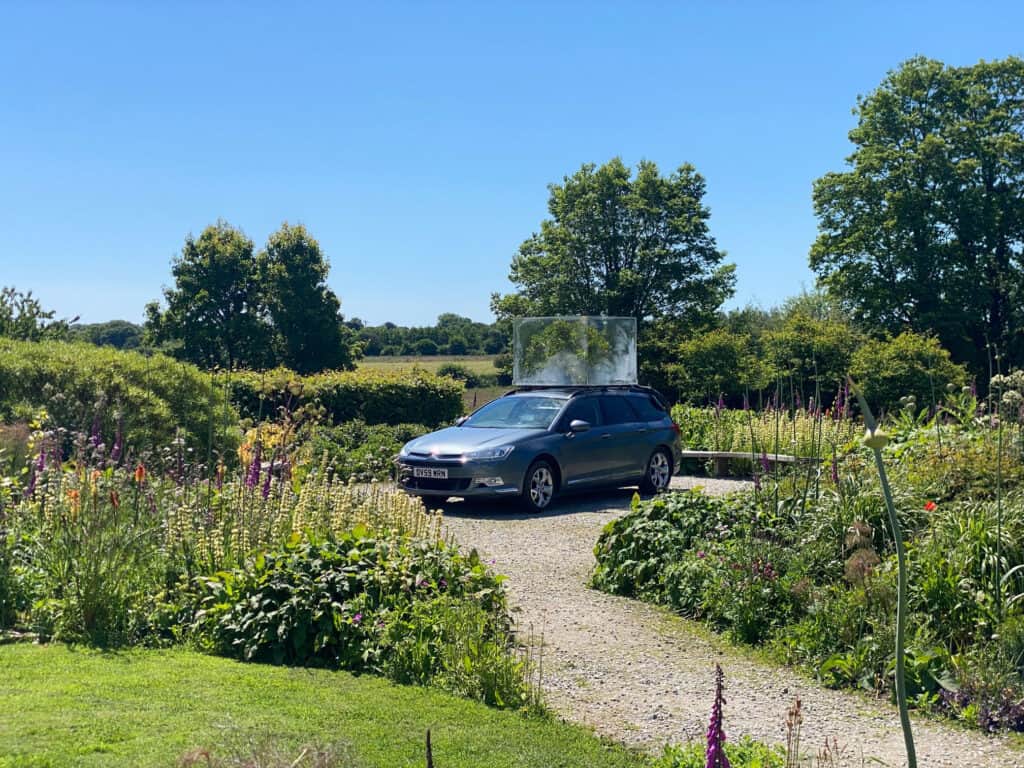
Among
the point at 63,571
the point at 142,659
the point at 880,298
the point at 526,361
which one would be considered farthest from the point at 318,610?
the point at 880,298

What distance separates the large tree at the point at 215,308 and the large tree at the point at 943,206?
27.9m

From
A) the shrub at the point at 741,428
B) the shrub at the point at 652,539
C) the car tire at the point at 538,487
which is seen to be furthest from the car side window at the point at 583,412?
the shrub at the point at 652,539

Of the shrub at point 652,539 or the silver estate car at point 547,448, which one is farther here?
the silver estate car at point 547,448

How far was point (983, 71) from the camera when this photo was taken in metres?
Answer: 41.3

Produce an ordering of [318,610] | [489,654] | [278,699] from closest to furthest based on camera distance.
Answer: [278,699] → [489,654] → [318,610]

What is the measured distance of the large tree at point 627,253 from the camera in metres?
47.5

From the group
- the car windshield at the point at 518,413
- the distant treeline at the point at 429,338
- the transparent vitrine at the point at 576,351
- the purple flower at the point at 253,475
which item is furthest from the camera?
the distant treeline at the point at 429,338

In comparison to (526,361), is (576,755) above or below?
below

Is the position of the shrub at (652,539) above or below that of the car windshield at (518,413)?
below

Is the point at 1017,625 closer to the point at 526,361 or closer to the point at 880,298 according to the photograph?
the point at 526,361

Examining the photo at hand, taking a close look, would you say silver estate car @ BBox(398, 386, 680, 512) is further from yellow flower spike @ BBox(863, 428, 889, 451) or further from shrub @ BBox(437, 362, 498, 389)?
shrub @ BBox(437, 362, 498, 389)

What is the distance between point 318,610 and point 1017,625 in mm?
4028

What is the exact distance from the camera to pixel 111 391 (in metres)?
13.4

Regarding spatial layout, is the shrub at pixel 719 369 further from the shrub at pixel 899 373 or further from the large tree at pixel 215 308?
the large tree at pixel 215 308
